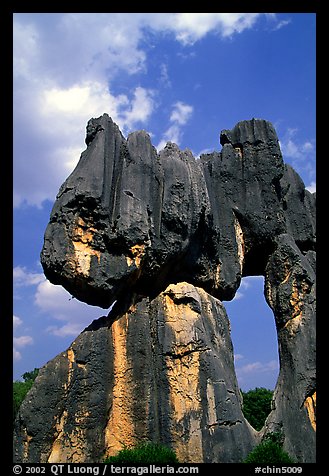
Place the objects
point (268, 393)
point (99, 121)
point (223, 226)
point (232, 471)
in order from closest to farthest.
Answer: point (232, 471)
point (99, 121)
point (223, 226)
point (268, 393)

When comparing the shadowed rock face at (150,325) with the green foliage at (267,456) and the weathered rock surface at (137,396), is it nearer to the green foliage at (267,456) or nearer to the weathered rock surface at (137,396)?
the weathered rock surface at (137,396)

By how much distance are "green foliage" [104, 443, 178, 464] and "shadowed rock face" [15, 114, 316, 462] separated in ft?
2.20

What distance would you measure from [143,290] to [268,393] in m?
23.5

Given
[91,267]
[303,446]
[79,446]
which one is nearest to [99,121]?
[91,267]

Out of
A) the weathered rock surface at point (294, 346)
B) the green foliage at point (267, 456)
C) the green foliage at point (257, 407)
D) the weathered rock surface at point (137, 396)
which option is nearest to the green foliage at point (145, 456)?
the weathered rock surface at point (137, 396)

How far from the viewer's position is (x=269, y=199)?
13.2 meters

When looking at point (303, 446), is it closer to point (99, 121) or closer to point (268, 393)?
point (99, 121)

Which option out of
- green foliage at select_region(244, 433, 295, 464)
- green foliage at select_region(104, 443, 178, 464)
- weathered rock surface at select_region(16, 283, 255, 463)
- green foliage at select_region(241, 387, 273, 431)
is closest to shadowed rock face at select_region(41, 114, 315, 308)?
weathered rock surface at select_region(16, 283, 255, 463)

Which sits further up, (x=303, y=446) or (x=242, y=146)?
(x=242, y=146)

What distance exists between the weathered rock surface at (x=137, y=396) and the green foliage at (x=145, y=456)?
65cm

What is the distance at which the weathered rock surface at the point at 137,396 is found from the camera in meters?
9.65

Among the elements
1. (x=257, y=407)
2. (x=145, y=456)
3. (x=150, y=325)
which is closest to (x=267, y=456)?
(x=145, y=456)

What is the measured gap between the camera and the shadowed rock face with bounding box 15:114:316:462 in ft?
32.2

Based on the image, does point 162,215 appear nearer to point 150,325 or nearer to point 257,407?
point 150,325
